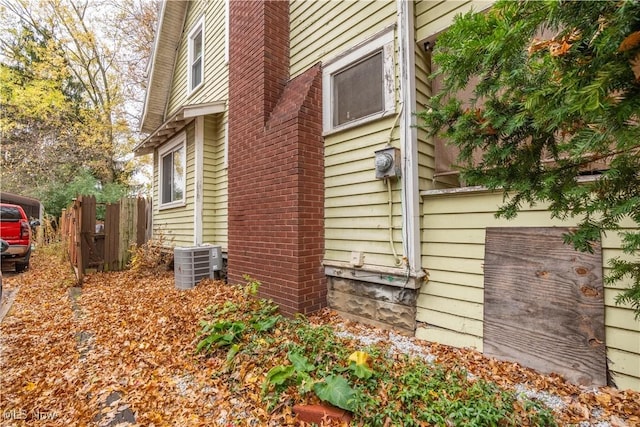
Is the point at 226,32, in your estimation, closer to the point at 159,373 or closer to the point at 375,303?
the point at 375,303

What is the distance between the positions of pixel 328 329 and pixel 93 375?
2417 mm

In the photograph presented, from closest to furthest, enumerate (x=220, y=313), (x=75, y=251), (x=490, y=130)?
(x=490, y=130), (x=220, y=313), (x=75, y=251)

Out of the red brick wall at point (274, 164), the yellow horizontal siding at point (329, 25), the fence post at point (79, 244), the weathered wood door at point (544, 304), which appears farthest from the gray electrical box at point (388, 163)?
the fence post at point (79, 244)

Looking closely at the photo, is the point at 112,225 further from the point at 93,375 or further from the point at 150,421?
the point at 150,421

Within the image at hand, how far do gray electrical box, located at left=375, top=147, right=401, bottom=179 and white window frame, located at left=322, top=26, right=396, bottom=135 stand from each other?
0.50 m

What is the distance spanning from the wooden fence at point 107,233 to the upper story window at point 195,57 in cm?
353

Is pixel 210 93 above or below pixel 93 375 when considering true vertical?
above

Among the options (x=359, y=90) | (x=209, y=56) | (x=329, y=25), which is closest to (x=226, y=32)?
(x=209, y=56)

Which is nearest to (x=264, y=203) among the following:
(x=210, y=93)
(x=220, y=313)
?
(x=220, y=313)

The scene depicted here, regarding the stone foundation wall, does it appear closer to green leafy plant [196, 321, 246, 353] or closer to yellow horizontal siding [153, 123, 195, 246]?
green leafy plant [196, 321, 246, 353]

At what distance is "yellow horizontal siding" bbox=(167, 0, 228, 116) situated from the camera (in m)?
6.74

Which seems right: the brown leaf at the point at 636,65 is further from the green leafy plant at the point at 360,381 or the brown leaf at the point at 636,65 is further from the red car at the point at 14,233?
the red car at the point at 14,233

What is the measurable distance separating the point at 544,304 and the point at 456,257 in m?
0.84

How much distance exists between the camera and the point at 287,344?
10.00 feet
